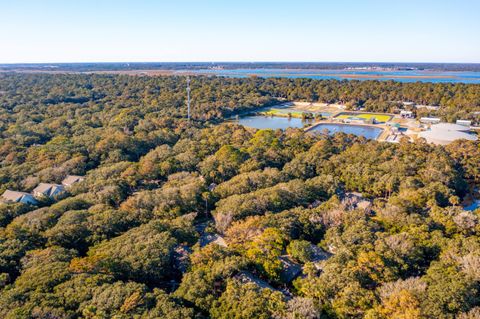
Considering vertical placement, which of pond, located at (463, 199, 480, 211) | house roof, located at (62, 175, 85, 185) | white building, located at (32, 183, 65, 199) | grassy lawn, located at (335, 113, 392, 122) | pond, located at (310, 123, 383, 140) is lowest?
pond, located at (463, 199, 480, 211)

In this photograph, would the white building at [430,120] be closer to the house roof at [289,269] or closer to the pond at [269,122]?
the pond at [269,122]

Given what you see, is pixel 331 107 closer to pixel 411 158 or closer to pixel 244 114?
pixel 244 114

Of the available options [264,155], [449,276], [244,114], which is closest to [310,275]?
[449,276]

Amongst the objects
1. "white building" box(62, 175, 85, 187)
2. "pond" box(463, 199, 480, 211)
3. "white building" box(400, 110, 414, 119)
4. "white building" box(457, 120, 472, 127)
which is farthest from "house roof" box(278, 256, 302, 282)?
"white building" box(400, 110, 414, 119)

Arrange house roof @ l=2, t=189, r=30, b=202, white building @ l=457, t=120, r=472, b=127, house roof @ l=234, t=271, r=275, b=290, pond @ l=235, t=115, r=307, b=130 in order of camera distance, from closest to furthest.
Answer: house roof @ l=234, t=271, r=275, b=290 → house roof @ l=2, t=189, r=30, b=202 → white building @ l=457, t=120, r=472, b=127 → pond @ l=235, t=115, r=307, b=130

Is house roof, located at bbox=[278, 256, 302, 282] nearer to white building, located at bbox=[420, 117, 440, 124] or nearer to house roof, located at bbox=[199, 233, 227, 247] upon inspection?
house roof, located at bbox=[199, 233, 227, 247]

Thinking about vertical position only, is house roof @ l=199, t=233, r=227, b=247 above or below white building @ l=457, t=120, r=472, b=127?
below

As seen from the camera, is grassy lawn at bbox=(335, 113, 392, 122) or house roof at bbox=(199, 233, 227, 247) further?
grassy lawn at bbox=(335, 113, 392, 122)

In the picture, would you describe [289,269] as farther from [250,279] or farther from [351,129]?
[351,129]
